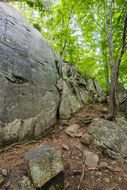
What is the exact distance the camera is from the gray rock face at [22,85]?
375cm

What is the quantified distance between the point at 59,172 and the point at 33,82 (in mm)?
4267

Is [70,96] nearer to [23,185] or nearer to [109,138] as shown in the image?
[109,138]

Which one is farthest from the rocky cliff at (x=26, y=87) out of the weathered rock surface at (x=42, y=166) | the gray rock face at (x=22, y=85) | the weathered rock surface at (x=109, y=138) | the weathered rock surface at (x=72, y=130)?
the weathered rock surface at (x=109, y=138)

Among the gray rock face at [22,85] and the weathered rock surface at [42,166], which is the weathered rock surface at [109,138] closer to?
the weathered rock surface at [42,166]

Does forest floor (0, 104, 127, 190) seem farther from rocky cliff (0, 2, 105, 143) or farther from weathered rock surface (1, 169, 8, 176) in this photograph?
rocky cliff (0, 2, 105, 143)

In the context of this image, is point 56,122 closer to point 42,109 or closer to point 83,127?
point 42,109

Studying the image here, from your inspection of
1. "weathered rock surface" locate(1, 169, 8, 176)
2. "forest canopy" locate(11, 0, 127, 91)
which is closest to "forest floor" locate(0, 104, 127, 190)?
"weathered rock surface" locate(1, 169, 8, 176)

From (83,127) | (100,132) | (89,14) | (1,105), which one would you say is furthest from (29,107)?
(89,14)

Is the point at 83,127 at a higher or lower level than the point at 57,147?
higher

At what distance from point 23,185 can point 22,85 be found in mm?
3832

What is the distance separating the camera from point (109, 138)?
4023 mm

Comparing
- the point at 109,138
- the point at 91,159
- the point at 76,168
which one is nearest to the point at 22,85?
the point at 76,168

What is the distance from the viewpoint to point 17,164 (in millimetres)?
2816

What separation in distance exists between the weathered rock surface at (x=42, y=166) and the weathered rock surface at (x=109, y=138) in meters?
2.08
